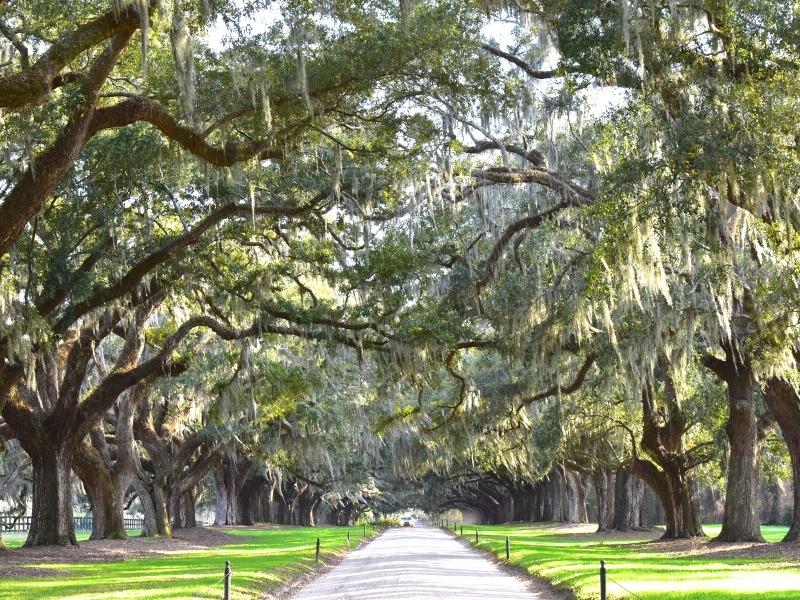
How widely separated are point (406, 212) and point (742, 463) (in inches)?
434

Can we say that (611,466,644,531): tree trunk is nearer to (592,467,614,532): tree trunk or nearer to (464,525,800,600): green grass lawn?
(592,467,614,532): tree trunk

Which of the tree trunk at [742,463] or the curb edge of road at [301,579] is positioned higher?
the tree trunk at [742,463]

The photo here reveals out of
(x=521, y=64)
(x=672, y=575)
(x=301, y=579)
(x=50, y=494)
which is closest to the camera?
(x=521, y=64)

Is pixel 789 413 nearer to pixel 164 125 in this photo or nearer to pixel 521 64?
pixel 521 64

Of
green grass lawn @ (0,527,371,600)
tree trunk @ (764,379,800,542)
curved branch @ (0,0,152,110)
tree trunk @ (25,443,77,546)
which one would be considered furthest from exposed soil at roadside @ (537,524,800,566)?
tree trunk @ (25,443,77,546)

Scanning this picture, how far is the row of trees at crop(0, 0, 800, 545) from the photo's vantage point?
10.6 metres

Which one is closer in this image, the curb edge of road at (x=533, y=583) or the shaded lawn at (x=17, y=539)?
the curb edge of road at (x=533, y=583)

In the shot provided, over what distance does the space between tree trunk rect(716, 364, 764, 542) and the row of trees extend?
63mm

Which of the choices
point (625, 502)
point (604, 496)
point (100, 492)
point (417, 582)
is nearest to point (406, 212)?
point (417, 582)

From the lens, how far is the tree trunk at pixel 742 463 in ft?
73.4

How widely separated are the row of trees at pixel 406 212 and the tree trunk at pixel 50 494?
72 millimetres

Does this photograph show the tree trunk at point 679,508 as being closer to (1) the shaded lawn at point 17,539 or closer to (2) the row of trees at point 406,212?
(2) the row of trees at point 406,212

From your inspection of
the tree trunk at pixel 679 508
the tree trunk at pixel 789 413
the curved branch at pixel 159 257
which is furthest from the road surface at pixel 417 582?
the tree trunk at pixel 679 508

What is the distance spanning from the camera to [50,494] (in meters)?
21.8
